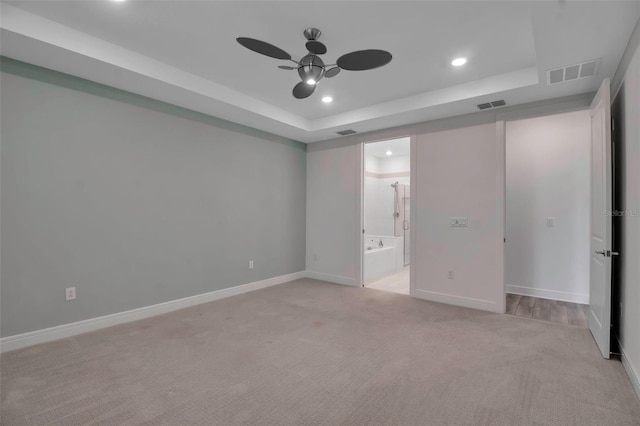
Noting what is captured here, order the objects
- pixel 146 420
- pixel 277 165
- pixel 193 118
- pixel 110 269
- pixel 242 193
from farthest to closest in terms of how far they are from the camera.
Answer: pixel 277 165, pixel 242 193, pixel 193 118, pixel 110 269, pixel 146 420

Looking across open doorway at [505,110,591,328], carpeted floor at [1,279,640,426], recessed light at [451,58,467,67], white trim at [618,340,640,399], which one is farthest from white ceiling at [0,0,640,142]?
carpeted floor at [1,279,640,426]

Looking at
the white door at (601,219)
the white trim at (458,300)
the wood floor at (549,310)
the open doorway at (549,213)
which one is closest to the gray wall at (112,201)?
the white trim at (458,300)

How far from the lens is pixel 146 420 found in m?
1.80

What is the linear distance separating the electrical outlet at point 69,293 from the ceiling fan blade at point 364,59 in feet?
10.7

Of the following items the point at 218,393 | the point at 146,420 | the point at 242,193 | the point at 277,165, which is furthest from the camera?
the point at 277,165

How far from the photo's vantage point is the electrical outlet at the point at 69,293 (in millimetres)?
2979

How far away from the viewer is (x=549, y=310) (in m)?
3.91

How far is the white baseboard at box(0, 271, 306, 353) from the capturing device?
2.70 meters

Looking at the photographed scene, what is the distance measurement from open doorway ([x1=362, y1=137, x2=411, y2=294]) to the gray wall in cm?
291

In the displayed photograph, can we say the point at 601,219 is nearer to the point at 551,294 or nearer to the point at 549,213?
the point at 549,213

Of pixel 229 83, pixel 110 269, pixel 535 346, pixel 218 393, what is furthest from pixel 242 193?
pixel 535 346

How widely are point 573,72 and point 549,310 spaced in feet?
9.25

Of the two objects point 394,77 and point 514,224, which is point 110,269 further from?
point 514,224

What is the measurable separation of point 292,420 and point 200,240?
2851 mm
